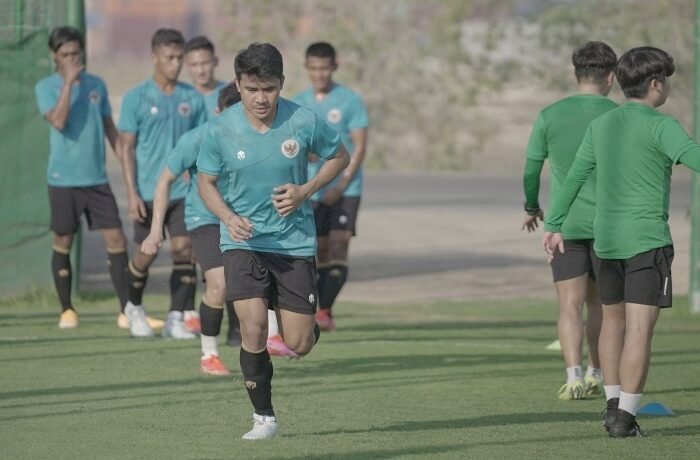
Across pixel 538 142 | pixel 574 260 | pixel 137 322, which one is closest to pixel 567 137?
pixel 538 142

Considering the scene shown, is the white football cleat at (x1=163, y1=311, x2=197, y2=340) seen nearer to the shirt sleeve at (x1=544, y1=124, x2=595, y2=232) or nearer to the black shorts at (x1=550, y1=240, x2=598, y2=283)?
the black shorts at (x1=550, y1=240, x2=598, y2=283)

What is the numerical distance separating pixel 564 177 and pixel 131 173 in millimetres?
4256

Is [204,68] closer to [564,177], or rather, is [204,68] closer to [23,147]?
[23,147]

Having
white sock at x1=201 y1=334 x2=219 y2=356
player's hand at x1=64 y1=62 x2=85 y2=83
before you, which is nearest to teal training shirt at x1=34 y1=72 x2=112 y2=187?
player's hand at x1=64 y1=62 x2=85 y2=83

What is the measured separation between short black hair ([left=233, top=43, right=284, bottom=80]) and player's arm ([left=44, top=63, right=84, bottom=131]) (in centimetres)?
540

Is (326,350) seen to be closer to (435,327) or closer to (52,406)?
(435,327)

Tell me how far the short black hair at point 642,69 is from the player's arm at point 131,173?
17.6 ft

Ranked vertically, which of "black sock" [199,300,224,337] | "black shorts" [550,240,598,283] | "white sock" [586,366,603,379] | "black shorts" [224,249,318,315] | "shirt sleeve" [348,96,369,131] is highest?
"shirt sleeve" [348,96,369,131]

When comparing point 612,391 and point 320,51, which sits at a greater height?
point 320,51

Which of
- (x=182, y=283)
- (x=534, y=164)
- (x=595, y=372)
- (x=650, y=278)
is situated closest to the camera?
(x=650, y=278)

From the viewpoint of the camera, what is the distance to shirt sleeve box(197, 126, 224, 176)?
26.4 feet

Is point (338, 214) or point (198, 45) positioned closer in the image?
point (198, 45)

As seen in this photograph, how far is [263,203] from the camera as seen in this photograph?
8.12 meters

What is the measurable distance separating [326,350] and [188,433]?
389 centimetres
